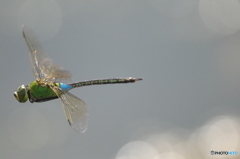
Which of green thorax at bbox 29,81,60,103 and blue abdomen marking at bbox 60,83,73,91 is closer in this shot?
green thorax at bbox 29,81,60,103

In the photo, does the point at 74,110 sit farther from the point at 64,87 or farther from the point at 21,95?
the point at 21,95

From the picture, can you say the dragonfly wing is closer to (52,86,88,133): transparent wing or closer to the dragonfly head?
(52,86,88,133): transparent wing

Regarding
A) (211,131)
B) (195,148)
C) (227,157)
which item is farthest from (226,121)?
(227,157)

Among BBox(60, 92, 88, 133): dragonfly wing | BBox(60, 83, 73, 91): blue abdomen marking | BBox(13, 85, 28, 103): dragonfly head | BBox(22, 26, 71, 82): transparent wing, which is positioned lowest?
BBox(60, 92, 88, 133): dragonfly wing

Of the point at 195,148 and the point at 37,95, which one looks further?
the point at 195,148

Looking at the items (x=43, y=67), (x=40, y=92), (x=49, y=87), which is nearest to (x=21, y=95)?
(x=40, y=92)

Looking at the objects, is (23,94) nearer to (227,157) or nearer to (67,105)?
(67,105)

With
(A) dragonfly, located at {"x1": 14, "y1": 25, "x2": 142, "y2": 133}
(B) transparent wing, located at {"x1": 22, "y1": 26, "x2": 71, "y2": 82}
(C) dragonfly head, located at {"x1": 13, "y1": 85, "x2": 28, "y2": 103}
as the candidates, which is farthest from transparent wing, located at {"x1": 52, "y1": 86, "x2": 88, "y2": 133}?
(C) dragonfly head, located at {"x1": 13, "y1": 85, "x2": 28, "y2": 103}
